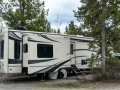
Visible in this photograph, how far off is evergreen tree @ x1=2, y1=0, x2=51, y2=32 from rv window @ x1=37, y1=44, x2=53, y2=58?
4501 mm

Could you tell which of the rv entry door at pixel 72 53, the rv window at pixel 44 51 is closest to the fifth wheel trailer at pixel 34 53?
the rv window at pixel 44 51

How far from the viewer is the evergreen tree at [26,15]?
58.1 ft

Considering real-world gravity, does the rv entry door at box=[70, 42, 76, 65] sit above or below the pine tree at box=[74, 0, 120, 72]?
below

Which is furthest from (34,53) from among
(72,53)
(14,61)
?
(72,53)

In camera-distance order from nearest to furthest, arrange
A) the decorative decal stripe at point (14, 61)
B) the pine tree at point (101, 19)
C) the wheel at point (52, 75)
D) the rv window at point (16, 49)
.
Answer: the decorative decal stripe at point (14, 61), the rv window at point (16, 49), the pine tree at point (101, 19), the wheel at point (52, 75)

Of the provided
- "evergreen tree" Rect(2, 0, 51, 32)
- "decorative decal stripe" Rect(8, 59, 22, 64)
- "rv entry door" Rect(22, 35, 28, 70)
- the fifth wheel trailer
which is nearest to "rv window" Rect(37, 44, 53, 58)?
the fifth wheel trailer

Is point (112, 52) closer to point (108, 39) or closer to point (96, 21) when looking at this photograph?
point (108, 39)

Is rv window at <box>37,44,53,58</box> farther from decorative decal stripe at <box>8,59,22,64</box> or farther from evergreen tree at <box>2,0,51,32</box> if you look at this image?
evergreen tree at <box>2,0,51,32</box>

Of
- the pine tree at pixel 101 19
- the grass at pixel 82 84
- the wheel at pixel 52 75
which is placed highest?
the pine tree at pixel 101 19

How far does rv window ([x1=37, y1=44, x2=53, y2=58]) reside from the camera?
43.8ft

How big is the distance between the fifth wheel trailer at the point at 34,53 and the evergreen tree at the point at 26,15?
13.1ft

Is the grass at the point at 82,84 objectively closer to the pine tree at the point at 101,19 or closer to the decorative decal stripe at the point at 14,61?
the decorative decal stripe at the point at 14,61

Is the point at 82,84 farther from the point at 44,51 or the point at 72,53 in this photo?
the point at 72,53

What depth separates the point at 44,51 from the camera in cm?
1368
